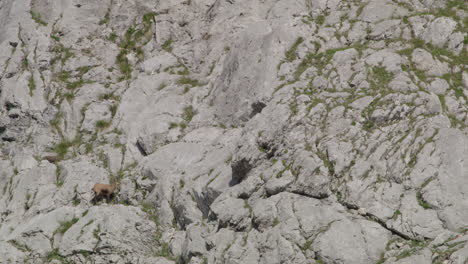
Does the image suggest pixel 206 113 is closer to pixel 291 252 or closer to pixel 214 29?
pixel 214 29

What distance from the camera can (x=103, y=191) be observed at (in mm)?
27047

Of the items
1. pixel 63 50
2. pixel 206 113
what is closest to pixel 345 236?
pixel 206 113

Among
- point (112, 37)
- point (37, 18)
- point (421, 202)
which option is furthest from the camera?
point (37, 18)

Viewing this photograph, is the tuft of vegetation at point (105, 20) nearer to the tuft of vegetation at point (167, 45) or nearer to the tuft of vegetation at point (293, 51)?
the tuft of vegetation at point (167, 45)

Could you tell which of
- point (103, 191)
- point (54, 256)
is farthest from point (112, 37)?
point (54, 256)

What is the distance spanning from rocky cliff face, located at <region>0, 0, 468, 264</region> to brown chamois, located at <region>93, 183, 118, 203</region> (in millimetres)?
429

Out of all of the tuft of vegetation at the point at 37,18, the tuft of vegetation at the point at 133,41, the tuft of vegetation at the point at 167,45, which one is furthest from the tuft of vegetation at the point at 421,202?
the tuft of vegetation at the point at 37,18

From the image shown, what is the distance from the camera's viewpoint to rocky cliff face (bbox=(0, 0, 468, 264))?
62.4ft

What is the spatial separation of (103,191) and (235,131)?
323 inches

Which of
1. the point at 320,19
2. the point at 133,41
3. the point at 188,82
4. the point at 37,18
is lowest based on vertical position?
the point at 188,82

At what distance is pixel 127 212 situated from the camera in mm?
25406

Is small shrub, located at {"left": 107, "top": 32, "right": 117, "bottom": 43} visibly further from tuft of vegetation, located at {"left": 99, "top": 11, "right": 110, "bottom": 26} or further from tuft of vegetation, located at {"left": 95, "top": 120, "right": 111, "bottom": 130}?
tuft of vegetation, located at {"left": 95, "top": 120, "right": 111, "bottom": 130}

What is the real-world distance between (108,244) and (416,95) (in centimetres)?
1655

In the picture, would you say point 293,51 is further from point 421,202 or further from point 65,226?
point 65,226
